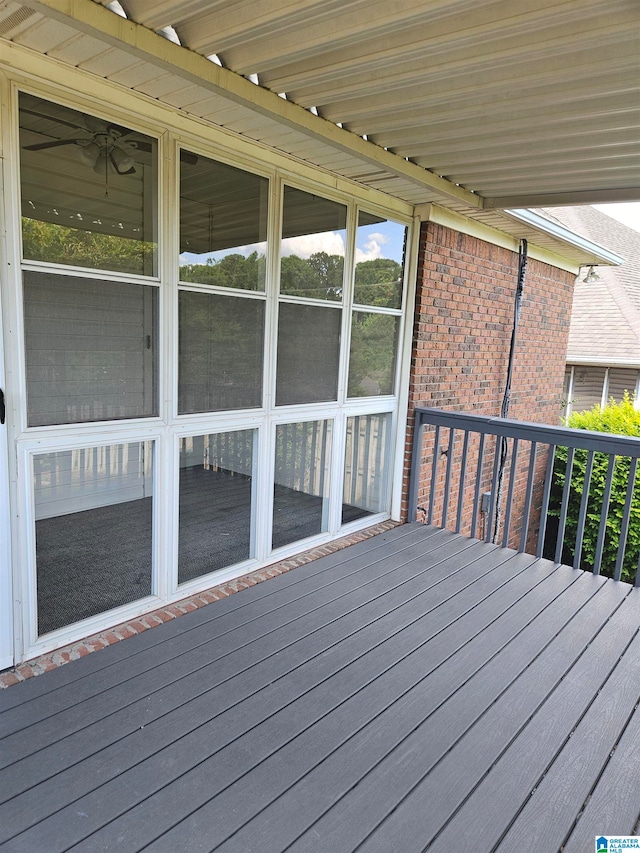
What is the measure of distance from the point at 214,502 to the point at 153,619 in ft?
2.52

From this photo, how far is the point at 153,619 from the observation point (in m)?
2.81

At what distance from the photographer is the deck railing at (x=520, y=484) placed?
3.68 meters

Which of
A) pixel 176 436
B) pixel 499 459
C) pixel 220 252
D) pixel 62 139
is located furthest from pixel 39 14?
pixel 499 459

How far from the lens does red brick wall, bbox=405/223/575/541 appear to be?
4.44m

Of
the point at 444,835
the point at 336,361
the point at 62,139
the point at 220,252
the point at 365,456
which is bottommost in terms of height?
the point at 444,835

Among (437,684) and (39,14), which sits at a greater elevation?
(39,14)

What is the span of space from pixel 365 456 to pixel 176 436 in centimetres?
189

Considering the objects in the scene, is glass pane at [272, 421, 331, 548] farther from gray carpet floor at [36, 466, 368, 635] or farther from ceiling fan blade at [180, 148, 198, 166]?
ceiling fan blade at [180, 148, 198, 166]

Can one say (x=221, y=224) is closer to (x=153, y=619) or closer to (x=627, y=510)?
(x=153, y=619)

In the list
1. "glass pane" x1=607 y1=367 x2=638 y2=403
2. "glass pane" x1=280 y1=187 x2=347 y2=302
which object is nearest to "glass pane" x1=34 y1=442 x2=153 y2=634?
"glass pane" x1=280 y1=187 x2=347 y2=302

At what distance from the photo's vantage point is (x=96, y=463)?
2.83 m

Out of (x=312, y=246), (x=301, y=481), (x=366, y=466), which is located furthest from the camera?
(x=366, y=466)

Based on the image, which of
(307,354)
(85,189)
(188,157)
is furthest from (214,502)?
(188,157)

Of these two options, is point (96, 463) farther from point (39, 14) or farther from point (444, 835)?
point (444, 835)
